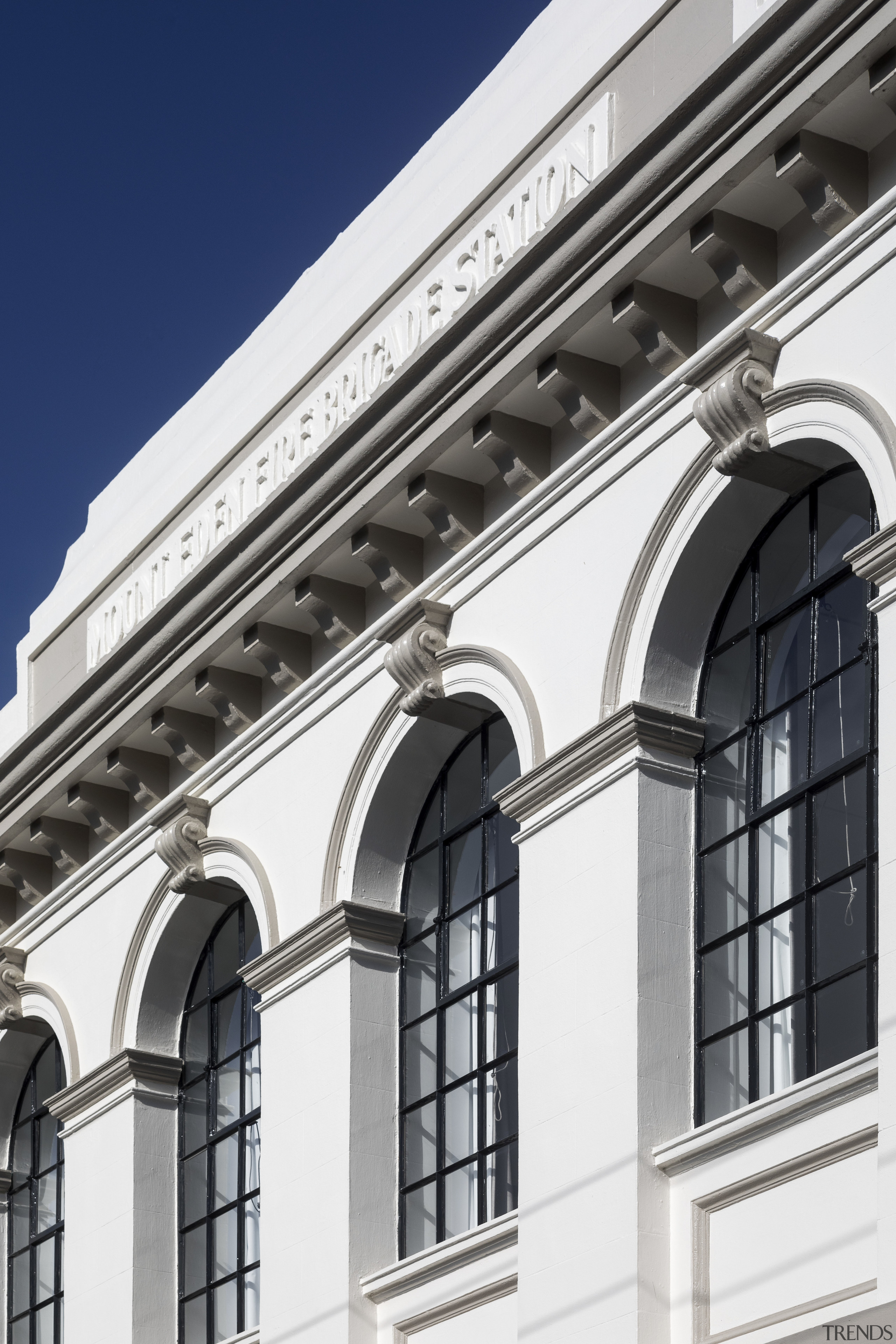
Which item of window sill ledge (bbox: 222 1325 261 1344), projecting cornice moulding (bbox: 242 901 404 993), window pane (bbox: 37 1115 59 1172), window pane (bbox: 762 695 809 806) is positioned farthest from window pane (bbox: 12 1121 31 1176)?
window pane (bbox: 762 695 809 806)


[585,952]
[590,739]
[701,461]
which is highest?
[701,461]

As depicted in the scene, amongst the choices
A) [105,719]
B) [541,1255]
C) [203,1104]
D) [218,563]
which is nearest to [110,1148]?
[203,1104]

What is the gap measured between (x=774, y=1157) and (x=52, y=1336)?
31.2 feet

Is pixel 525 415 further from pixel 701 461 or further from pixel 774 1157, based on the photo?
pixel 774 1157

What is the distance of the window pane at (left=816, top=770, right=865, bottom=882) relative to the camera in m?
A: 12.5

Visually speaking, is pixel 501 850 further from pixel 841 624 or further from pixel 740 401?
pixel 740 401

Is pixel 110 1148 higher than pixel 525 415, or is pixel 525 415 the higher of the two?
pixel 525 415

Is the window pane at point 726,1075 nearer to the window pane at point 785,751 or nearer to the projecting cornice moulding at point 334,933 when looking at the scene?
the window pane at point 785,751

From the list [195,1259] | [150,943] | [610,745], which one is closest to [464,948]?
[610,745]

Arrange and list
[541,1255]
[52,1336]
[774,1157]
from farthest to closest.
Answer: [52,1336] < [541,1255] < [774,1157]

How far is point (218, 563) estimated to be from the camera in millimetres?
17562

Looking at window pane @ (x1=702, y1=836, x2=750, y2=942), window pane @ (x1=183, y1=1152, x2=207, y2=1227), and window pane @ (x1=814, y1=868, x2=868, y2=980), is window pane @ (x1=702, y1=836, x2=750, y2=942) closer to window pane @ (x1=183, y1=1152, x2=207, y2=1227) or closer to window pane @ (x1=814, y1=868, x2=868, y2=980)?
window pane @ (x1=814, y1=868, x2=868, y2=980)

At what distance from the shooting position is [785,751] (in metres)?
13.3

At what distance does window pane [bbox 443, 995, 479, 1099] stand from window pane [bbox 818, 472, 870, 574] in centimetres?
409
